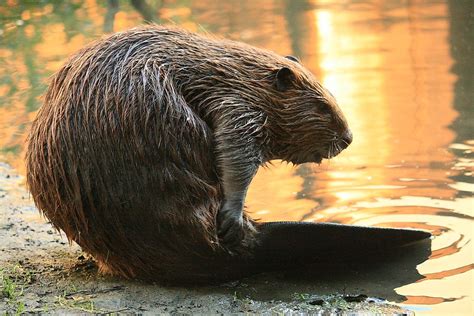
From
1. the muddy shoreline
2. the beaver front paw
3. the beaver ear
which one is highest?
the beaver ear

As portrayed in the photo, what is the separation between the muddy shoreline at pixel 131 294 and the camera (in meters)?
3.17

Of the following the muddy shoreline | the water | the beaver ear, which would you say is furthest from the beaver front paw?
the water

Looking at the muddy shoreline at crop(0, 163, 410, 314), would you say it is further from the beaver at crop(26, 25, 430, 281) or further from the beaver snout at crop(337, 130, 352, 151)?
the beaver snout at crop(337, 130, 352, 151)

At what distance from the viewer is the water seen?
13.7 feet

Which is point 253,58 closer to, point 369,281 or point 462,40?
point 369,281

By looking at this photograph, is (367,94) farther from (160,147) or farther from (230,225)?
(160,147)

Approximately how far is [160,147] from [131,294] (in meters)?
0.60

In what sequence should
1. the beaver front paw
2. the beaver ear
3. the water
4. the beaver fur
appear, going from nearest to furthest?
the beaver fur → the beaver front paw → the beaver ear → the water

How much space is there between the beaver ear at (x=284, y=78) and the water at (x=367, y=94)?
3.16ft

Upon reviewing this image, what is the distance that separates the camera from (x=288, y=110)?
350 cm

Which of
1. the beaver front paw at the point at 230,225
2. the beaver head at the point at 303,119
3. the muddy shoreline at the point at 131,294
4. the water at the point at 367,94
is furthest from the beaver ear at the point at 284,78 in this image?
the water at the point at 367,94

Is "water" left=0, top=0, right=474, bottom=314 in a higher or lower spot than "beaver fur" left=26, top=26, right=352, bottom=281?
lower

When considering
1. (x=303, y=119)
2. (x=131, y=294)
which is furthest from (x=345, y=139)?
(x=131, y=294)

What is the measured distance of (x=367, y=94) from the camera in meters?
6.36
